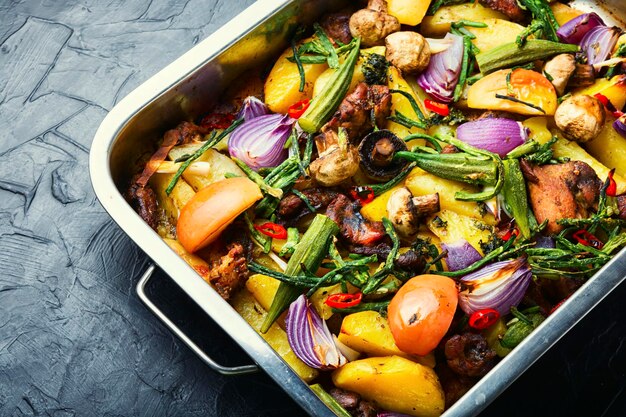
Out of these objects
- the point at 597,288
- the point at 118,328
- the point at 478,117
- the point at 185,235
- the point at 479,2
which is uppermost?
the point at 479,2

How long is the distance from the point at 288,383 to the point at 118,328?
944 mm

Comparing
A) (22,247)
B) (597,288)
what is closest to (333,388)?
(597,288)

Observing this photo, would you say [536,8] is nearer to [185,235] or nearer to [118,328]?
[185,235]

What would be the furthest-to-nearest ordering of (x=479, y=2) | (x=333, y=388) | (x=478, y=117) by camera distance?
(x=479, y=2) → (x=478, y=117) → (x=333, y=388)

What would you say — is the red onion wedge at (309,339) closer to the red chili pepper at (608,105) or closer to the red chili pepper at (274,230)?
the red chili pepper at (274,230)

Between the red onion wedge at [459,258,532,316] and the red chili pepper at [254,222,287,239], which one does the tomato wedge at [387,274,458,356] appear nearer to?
the red onion wedge at [459,258,532,316]

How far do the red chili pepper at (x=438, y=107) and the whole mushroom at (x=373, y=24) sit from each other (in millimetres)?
283

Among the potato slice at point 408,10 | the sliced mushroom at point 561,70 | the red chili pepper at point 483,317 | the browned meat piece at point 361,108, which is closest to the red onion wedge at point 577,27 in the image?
the sliced mushroom at point 561,70

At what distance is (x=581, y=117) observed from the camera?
2.27m

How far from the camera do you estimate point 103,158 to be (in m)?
2.19

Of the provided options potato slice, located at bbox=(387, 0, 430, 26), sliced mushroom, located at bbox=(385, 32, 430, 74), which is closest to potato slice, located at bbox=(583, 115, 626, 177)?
sliced mushroom, located at bbox=(385, 32, 430, 74)

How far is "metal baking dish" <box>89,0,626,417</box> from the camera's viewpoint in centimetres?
199

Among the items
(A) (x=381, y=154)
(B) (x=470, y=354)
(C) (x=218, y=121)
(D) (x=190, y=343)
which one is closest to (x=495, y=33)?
(A) (x=381, y=154)

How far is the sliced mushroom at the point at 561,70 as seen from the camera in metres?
2.41
